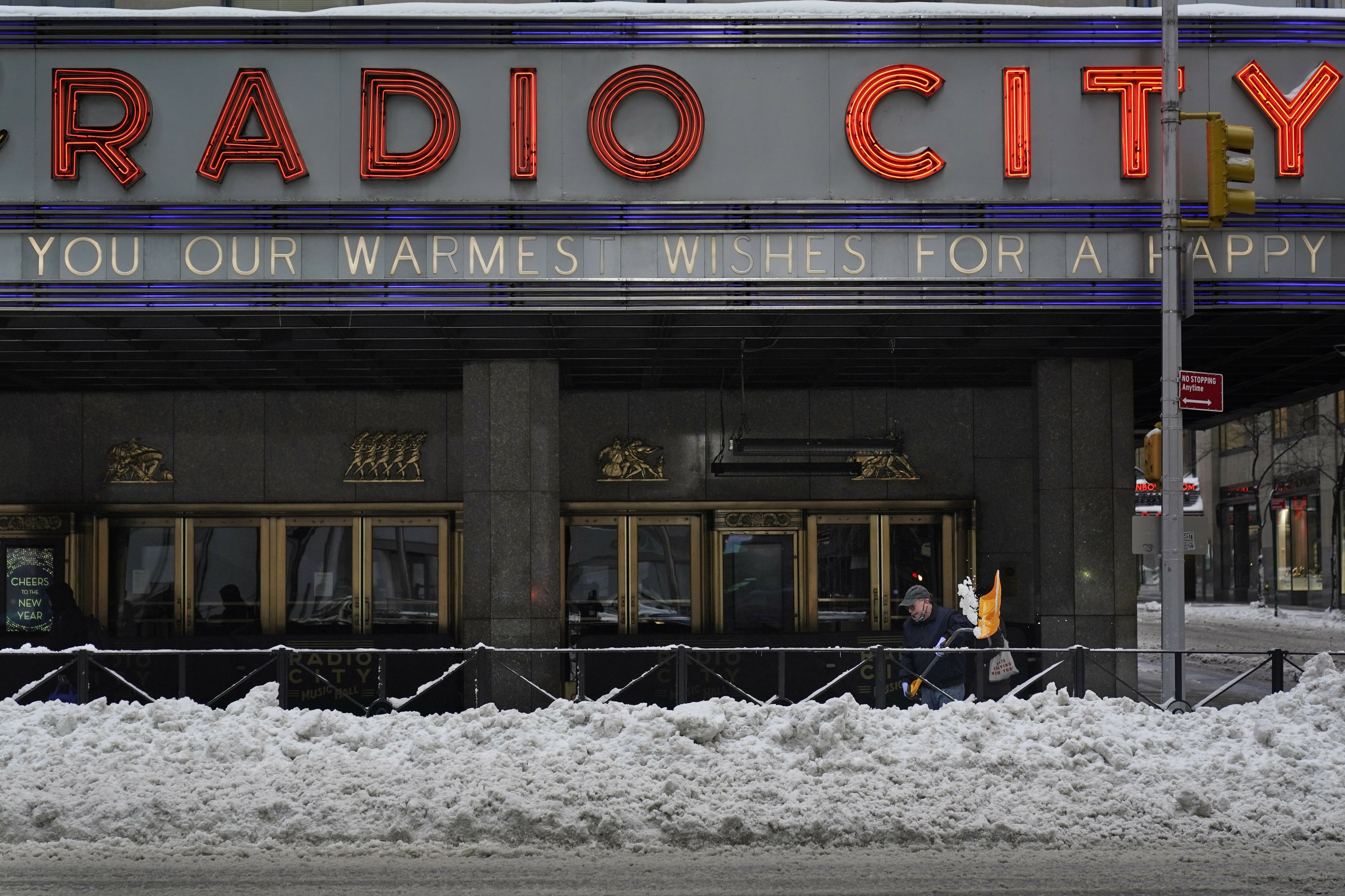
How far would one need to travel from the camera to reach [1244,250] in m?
13.6

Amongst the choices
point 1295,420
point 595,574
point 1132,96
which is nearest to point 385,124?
point 595,574

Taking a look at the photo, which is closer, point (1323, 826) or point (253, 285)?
point (1323, 826)

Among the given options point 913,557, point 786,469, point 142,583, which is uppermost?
point 786,469

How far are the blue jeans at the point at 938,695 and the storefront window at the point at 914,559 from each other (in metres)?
6.13

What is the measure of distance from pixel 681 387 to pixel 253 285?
7240 mm

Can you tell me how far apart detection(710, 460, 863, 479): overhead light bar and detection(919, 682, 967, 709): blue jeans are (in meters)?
5.92

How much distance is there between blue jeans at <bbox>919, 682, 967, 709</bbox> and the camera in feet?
39.9

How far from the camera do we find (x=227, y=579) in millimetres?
18953

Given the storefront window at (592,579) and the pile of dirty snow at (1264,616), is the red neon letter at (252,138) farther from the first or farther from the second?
the pile of dirty snow at (1264,616)

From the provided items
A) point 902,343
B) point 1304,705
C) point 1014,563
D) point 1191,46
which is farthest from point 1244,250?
point 1014,563

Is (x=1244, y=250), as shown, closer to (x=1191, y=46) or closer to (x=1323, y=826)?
(x=1191, y=46)

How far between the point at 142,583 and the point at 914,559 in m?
11.8

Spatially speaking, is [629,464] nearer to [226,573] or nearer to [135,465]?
[226,573]

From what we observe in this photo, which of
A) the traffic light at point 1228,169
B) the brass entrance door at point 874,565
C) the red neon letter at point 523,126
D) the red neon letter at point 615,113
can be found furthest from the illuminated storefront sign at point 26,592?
the traffic light at point 1228,169
